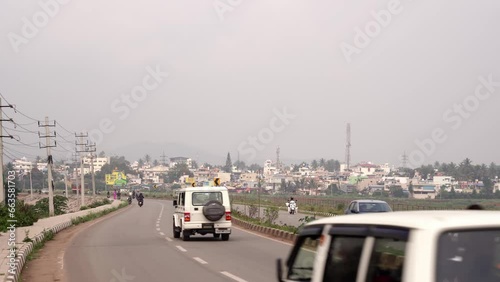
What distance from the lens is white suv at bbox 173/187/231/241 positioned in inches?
960

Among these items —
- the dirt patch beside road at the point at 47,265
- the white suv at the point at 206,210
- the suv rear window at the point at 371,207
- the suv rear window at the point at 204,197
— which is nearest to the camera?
the dirt patch beside road at the point at 47,265

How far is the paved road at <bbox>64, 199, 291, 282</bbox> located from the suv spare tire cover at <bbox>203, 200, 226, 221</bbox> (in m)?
0.91

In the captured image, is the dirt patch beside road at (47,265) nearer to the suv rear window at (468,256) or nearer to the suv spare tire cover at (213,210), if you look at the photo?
the suv spare tire cover at (213,210)

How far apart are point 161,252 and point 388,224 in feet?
55.6

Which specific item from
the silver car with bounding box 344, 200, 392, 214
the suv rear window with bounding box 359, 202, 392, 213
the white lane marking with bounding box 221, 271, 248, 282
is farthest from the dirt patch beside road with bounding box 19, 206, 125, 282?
the suv rear window with bounding box 359, 202, 392, 213

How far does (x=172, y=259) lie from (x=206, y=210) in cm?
582

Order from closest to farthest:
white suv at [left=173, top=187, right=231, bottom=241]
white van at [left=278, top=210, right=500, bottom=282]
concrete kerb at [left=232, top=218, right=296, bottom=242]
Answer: white van at [left=278, top=210, right=500, bottom=282] → white suv at [left=173, top=187, right=231, bottom=241] → concrete kerb at [left=232, top=218, right=296, bottom=242]

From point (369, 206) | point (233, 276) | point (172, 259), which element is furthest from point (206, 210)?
point (233, 276)

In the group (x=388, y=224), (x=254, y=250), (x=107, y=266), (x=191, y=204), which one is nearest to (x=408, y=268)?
(x=388, y=224)

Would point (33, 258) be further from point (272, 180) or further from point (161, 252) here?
point (272, 180)

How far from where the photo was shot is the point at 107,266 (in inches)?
671

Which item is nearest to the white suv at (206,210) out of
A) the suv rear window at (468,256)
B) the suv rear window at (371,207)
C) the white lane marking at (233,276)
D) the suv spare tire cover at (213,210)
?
the suv spare tire cover at (213,210)

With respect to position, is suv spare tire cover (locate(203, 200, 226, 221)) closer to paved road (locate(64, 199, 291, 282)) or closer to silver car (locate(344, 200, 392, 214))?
paved road (locate(64, 199, 291, 282))

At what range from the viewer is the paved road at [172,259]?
48.7 feet
